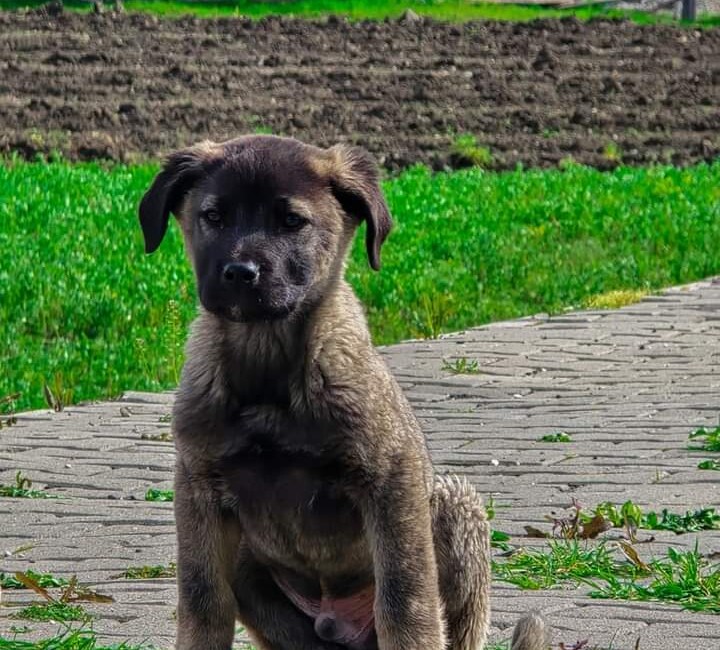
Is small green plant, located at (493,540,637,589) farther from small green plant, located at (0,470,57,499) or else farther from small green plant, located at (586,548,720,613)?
small green plant, located at (0,470,57,499)

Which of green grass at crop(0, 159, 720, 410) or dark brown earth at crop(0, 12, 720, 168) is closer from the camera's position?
green grass at crop(0, 159, 720, 410)

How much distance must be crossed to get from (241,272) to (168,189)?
63 centimetres

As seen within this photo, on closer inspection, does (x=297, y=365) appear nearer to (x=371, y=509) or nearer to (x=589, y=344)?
(x=371, y=509)

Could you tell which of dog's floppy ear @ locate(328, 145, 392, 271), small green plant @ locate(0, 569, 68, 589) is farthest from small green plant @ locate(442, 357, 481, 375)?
dog's floppy ear @ locate(328, 145, 392, 271)

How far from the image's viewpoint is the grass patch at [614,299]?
1331 cm

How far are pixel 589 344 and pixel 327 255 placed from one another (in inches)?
263

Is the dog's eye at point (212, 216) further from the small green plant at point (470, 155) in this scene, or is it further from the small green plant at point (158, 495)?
the small green plant at point (470, 155)

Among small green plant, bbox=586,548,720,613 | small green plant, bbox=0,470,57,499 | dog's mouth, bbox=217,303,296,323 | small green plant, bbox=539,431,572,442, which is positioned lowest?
small green plant, bbox=539,431,572,442

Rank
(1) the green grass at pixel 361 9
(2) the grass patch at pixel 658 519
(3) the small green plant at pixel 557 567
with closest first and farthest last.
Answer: (3) the small green plant at pixel 557 567 → (2) the grass patch at pixel 658 519 → (1) the green grass at pixel 361 9

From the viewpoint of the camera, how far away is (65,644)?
5.16 meters

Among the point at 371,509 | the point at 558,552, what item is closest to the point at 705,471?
the point at 558,552

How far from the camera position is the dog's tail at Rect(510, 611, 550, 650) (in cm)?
498

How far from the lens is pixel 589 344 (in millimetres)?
11734

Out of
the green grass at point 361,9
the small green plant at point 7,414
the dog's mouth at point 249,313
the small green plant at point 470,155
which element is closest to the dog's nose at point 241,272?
the dog's mouth at point 249,313
